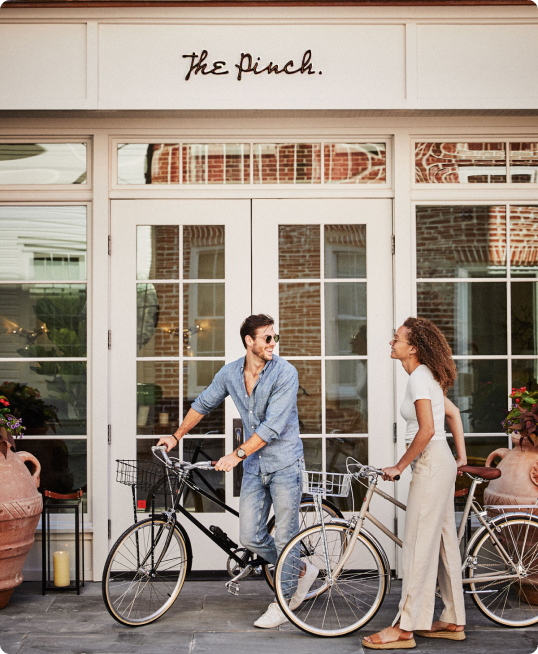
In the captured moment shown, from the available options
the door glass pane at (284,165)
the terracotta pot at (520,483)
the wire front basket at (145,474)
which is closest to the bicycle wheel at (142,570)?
the wire front basket at (145,474)

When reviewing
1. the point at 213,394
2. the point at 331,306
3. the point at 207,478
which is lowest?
the point at 207,478

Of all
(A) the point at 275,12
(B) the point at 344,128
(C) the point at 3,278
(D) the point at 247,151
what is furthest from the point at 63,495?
(A) the point at 275,12

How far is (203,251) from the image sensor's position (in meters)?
5.48

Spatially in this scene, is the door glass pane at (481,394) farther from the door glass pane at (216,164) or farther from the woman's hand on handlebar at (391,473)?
the door glass pane at (216,164)

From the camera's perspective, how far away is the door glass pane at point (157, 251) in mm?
5484

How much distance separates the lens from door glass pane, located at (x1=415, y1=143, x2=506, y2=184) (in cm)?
553

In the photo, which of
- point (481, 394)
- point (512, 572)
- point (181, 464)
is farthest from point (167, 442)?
point (481, 394)

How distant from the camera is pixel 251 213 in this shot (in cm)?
549

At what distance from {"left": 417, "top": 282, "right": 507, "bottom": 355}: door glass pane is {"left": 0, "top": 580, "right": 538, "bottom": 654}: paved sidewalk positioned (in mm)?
1944

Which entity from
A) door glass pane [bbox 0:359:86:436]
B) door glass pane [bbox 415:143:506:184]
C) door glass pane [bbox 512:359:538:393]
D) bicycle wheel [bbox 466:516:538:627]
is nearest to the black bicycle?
bicycle wheel [bbox 466:516:538:627]

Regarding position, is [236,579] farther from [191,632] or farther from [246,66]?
[246,66]

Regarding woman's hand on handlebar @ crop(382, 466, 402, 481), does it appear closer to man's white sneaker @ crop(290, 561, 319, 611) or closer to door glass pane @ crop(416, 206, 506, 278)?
man's white sneaker @ crop(290, 561, 319, 611)

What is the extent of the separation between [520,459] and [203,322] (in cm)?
256

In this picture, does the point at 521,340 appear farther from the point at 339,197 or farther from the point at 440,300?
the point at 339,197
